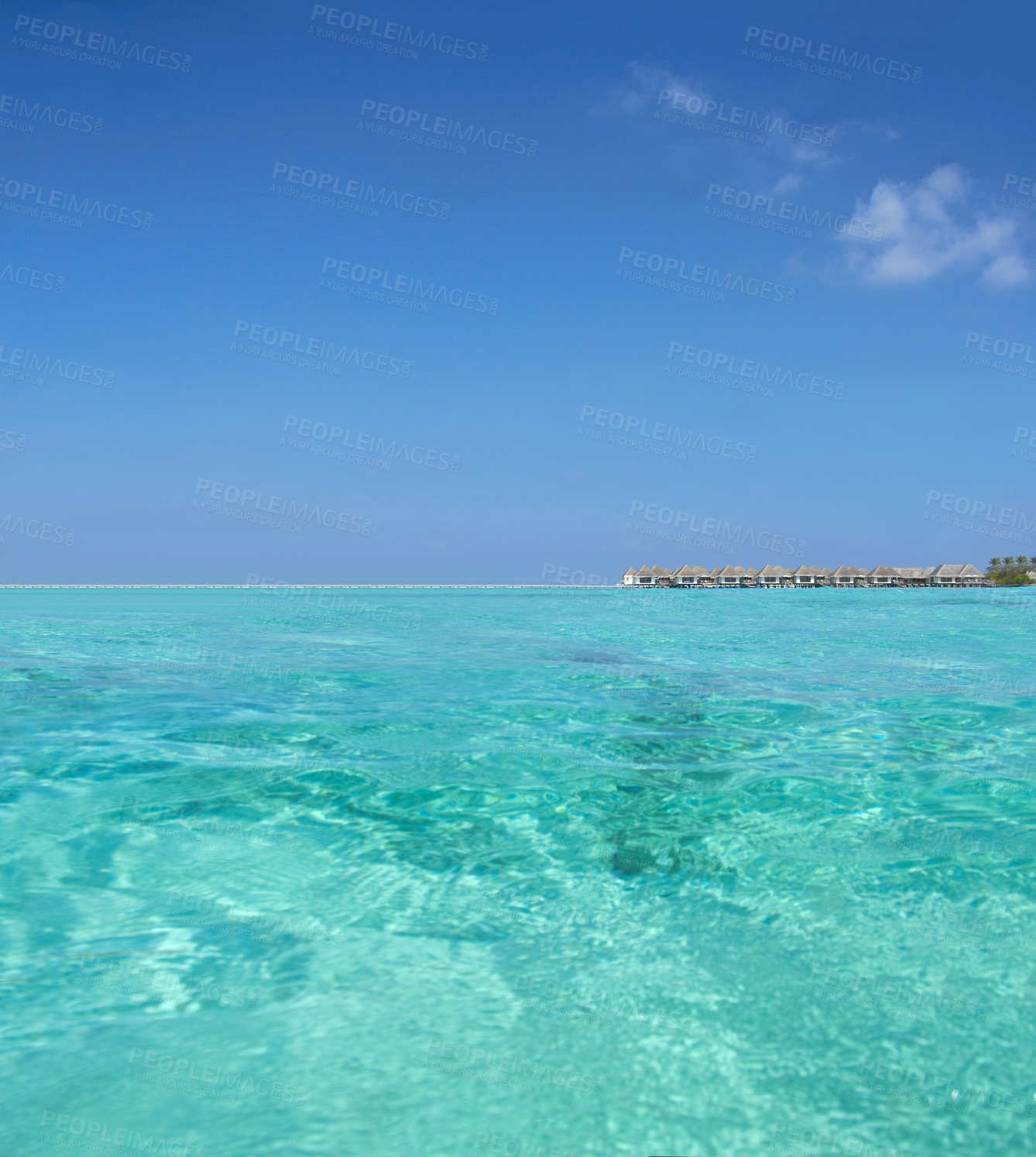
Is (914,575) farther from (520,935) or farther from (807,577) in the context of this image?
(520,935)

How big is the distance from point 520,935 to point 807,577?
11794cm

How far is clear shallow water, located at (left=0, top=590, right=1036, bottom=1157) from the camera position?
218 cm

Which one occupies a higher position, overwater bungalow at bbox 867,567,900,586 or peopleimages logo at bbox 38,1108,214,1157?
overwater bungalow at bbox 867,567,900,586

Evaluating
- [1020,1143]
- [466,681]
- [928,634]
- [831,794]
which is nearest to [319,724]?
[466,681]

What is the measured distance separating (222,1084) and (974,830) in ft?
13.8

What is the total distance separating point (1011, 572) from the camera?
113625 millimetres

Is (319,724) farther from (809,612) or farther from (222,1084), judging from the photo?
(809,612)

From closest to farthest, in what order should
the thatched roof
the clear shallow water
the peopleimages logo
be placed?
the peopleimages logo, the clear shallow water, the thatched roof

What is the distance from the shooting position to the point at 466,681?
10820 mm

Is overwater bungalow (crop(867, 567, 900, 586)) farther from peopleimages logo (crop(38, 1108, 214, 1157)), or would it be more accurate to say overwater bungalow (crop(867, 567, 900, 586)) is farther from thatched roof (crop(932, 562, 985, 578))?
peopleimages logo (crop(38, 1108, 214, 1157))

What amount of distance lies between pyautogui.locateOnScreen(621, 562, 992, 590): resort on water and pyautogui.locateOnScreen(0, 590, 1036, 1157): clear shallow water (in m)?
108

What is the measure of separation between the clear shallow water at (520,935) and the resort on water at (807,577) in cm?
10809

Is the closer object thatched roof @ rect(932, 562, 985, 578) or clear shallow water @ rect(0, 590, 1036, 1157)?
clear shallow water @ rect(0, 590, 1036, 1157)

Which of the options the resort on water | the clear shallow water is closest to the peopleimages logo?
the clear shallow water
